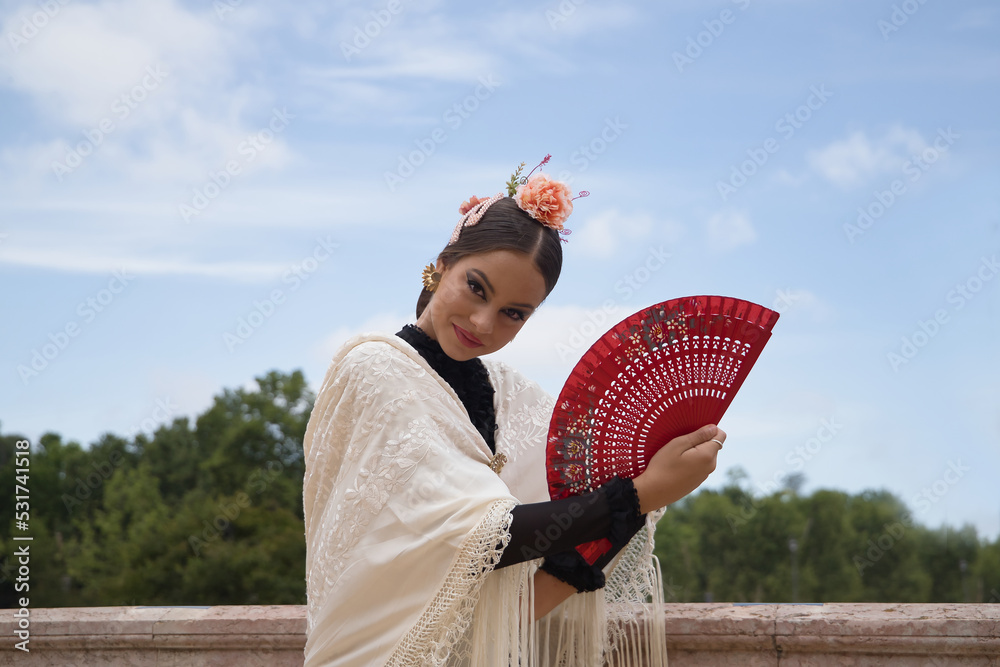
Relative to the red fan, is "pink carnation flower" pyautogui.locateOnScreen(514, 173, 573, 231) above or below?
above

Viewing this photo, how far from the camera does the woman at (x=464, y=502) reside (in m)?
2.15

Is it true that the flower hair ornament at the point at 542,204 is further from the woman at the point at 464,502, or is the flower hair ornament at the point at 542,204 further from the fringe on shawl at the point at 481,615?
the fringe on shawl at the point at 481,615

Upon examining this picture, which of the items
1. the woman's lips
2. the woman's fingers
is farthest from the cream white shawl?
the woman's fingers

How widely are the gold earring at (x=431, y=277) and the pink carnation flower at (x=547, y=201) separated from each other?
0.34m

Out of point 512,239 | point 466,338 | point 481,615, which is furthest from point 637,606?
point 512,239

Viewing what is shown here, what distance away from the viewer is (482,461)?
2.46 metres

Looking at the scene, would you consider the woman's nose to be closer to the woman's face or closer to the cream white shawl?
the woman's face

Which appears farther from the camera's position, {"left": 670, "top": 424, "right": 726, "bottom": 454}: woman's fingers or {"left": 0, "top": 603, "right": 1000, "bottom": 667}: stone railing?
{"left": 0, "top": 603, "right": 1000, "bottom": 667}: stone railing

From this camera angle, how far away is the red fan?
2199 mm

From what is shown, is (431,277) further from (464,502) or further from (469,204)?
(464,502)

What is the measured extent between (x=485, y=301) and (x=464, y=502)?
0.61 metres

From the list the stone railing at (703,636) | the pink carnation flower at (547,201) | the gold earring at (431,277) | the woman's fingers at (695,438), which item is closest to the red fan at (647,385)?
the woman's fingers at (695,438)

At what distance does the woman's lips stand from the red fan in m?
0.33

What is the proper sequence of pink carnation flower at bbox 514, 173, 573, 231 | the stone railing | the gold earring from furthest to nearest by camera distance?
the stone railing
the gold earring
pink carnation flower at bbox 514, 173, 573, 231
